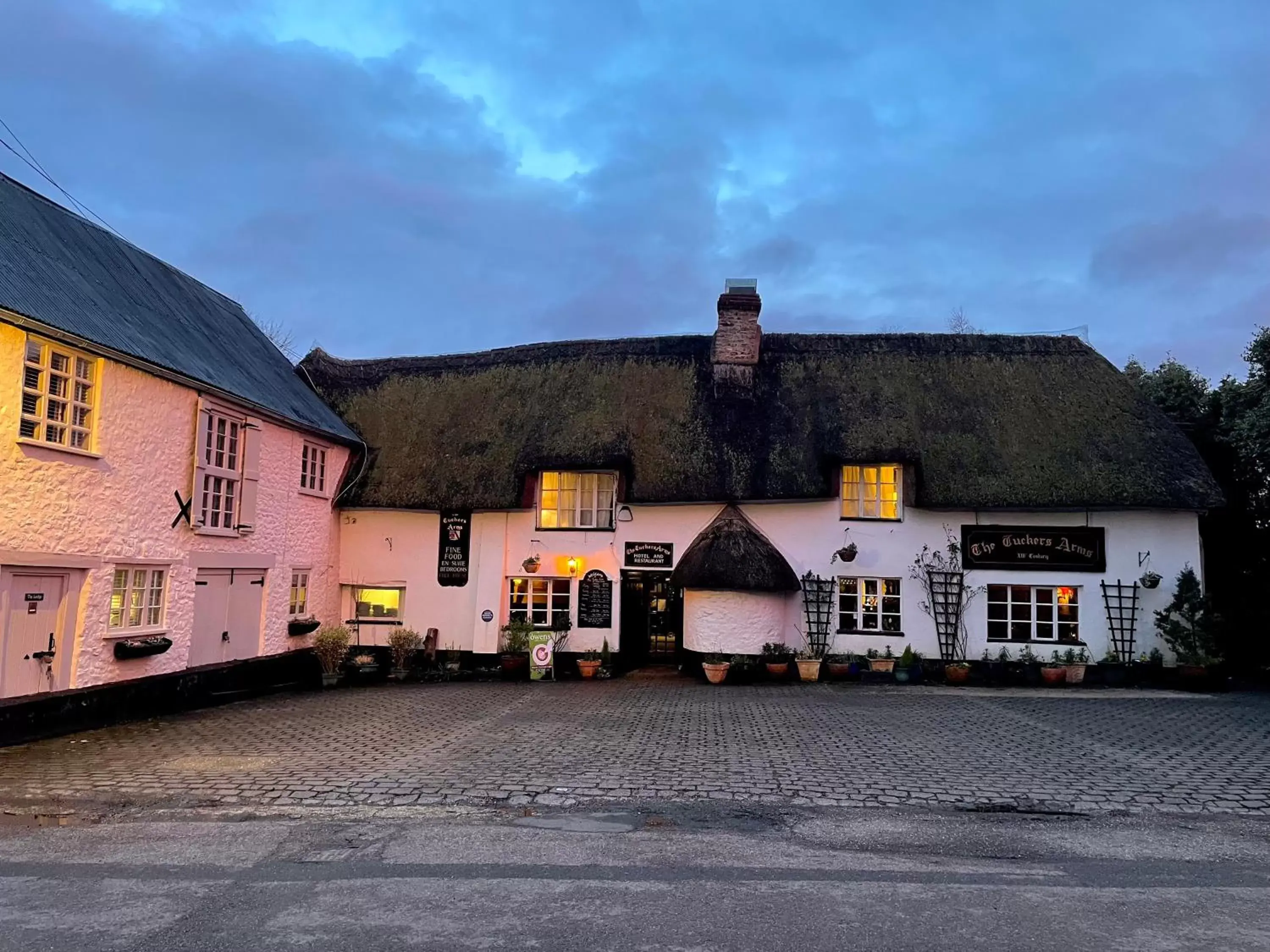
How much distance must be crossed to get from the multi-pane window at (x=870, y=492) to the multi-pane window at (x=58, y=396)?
13.3 meters

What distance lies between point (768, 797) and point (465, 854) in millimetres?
2945

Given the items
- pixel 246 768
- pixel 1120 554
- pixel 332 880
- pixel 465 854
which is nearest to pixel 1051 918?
pixel 465 854

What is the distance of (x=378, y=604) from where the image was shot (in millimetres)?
18281

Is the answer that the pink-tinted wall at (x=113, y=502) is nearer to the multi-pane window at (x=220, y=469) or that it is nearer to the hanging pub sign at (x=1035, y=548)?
the multi-pane window at (x=220, y=469)

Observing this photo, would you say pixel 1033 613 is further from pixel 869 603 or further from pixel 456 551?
pixel 456 551

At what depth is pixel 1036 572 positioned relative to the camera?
53.3 ft

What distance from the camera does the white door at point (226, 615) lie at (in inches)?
528

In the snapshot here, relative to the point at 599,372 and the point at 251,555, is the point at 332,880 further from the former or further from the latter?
the point at 599,372

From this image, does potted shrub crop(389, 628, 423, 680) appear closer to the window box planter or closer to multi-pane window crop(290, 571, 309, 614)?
multi-pane window crop(290, 571, 309, 614)

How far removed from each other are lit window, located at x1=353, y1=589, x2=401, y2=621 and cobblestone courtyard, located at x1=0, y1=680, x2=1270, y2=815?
3868mm

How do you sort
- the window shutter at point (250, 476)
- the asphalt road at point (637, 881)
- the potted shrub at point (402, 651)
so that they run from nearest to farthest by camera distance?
the asphalt road at point (637, 881) → the window shutter at point (250, 476) → the potted shrub at point (402, 651)

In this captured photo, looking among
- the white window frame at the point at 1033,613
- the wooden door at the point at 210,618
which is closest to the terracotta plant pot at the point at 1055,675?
the white window frame at the point at 1033,613

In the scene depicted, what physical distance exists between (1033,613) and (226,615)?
1531 centimetres

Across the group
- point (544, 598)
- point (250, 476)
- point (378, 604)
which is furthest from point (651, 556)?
point (250, 476)
